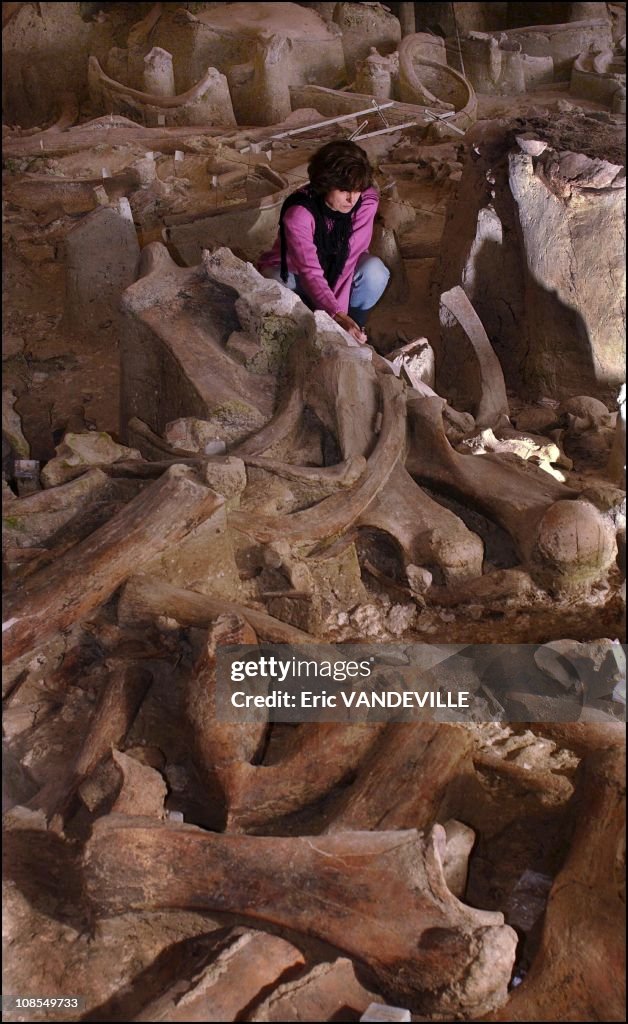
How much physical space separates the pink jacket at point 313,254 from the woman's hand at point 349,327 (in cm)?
4

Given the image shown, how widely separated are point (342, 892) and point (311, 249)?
3349 mm

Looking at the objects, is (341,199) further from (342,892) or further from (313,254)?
(342,892)

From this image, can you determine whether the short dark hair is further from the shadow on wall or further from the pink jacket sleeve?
the shadow on wall

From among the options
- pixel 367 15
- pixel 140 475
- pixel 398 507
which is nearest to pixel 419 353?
pixel 398 507

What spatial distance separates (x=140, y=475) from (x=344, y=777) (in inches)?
59.9

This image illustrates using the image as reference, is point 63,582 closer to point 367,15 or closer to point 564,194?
point 564,194

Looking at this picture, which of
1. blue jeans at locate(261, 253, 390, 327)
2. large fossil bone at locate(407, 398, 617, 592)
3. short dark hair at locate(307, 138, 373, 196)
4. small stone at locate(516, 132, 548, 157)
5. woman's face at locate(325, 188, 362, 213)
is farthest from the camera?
blue jeans at locate(261, 253, 390, 327)

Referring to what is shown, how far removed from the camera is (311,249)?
15.8 feet

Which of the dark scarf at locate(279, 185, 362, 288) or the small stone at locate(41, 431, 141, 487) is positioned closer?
the small stone at locate(41, 431, 141, 487)

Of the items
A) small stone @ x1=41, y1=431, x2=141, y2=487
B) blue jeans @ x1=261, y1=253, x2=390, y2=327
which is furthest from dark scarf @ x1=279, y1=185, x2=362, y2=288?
small stone @ x1=41, y1=431, x2=141, y2=487

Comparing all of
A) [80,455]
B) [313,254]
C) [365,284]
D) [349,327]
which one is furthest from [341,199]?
[80,455]

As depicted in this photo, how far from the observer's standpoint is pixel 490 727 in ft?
9.68

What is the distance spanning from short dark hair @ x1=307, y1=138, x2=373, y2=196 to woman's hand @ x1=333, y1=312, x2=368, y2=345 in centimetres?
60

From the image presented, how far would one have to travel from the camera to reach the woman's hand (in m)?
4.62
